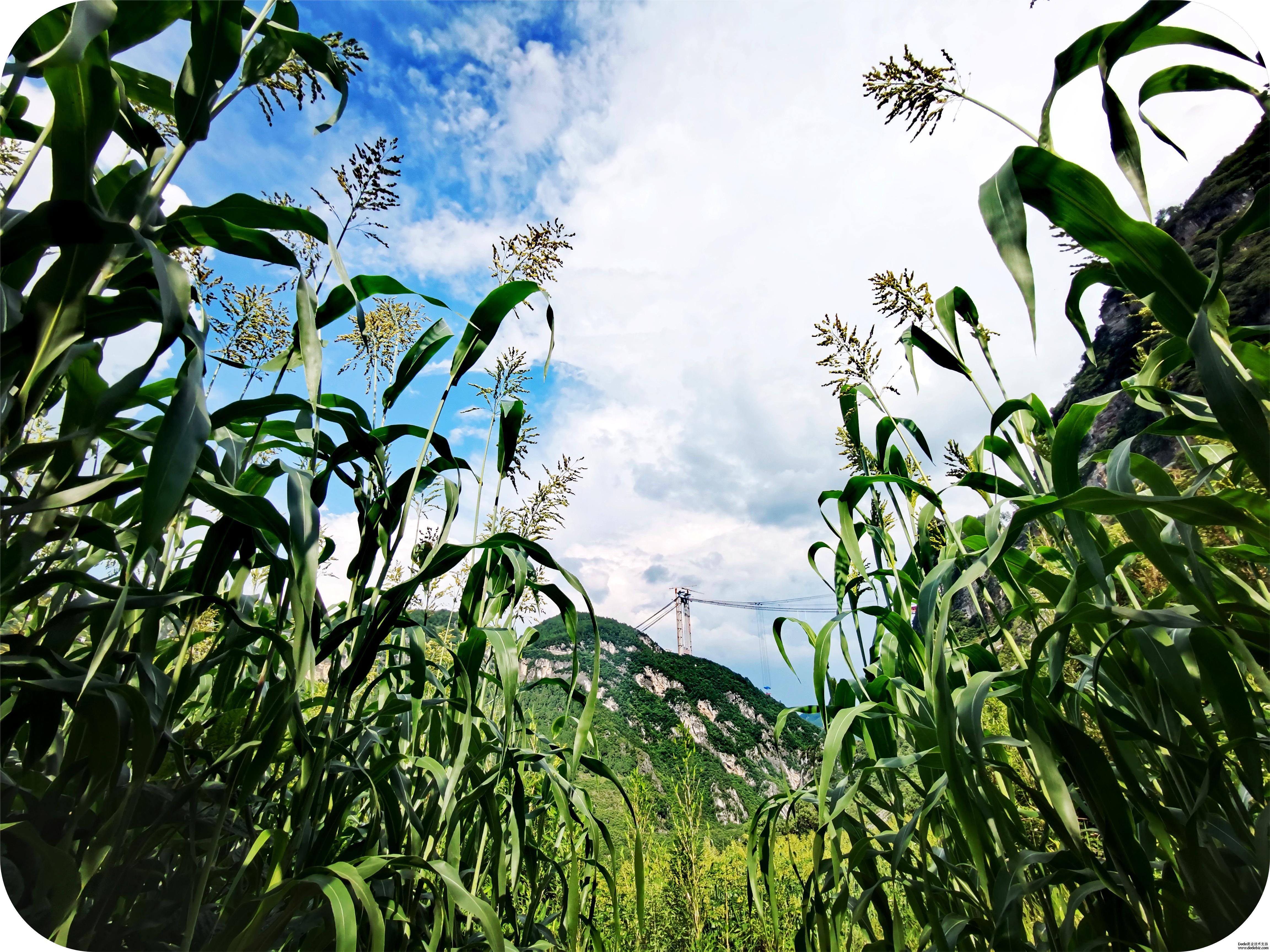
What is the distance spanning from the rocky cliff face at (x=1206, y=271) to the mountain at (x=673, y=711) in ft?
19.4

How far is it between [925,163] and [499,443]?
0.92 meters

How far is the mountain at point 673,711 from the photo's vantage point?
8242 millimetres

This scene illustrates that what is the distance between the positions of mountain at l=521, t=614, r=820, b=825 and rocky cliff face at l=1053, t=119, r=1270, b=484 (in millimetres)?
5923

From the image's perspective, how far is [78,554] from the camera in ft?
2.11

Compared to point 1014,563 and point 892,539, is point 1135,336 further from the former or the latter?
point 1014,563

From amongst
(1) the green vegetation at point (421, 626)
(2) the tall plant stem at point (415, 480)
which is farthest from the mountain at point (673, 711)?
(2) the tall plant stem at point (415, 480)

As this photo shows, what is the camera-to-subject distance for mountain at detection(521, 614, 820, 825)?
8.24 m

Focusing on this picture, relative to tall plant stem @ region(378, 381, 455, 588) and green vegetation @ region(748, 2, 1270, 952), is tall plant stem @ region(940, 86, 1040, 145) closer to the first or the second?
green vegetation @ region(748, 2, 1270, 952)


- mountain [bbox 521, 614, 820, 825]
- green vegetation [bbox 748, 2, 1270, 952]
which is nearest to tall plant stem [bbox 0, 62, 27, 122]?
green vegetation [bbox 748, 2, 1270, 952]

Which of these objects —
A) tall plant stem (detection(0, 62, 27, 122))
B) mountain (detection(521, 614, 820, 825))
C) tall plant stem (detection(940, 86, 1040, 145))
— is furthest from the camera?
mountain (detection(521, 614, 820, 825))

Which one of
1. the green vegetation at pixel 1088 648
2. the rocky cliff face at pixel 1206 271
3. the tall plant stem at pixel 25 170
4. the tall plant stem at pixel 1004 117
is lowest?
the green vegetation at pixel 1088 648

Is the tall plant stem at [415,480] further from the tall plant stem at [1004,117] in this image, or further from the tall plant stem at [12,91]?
the tall plant stem at [1004,117]

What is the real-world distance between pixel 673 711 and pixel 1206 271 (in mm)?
10623

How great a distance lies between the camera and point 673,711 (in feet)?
34.6
